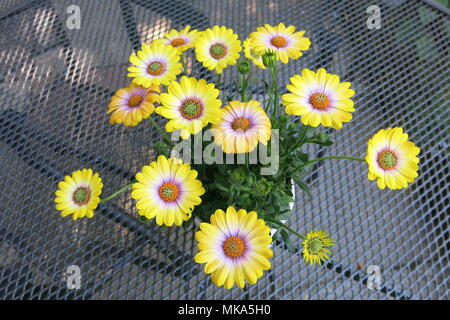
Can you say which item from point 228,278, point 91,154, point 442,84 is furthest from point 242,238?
point 442,84

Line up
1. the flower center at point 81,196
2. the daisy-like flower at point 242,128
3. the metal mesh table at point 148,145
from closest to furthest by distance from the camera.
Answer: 1. the daisy-like flower at point 242,128
2. the flower center at point 81,196
3. the metal mesh table at point 148,145

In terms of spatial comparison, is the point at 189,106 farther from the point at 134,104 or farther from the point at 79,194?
the point at 79,194

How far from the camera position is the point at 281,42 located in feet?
1.78

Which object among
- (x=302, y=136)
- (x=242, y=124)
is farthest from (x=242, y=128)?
(x=302, y=136)

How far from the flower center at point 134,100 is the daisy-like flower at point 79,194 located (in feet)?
0.35

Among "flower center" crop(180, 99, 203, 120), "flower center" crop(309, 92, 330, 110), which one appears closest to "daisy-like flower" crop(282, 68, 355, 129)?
"flower center" crop(309, 92, 330, 110)

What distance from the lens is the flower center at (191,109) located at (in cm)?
45

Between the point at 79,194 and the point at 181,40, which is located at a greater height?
the point at 181,40

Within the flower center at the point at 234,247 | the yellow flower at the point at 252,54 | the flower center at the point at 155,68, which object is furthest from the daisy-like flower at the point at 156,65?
the flower center at the point at 234,247

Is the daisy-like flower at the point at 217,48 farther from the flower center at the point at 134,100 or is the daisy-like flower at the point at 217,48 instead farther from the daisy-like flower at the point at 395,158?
the daisy-like flower at the point at 395,158

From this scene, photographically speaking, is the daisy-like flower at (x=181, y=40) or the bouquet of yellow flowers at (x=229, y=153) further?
the daisy-like flower at (x=181, y=40)

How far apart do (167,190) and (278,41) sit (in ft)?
0.86
